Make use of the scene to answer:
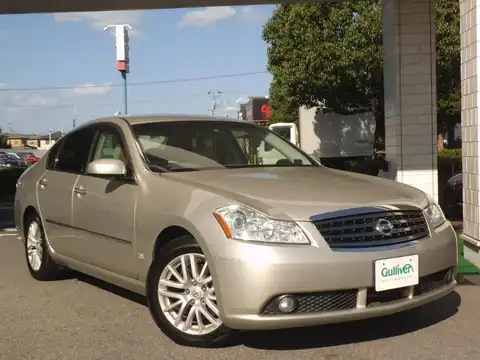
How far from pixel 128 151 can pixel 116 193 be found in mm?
347

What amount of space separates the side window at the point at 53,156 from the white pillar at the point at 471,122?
420 centimetres

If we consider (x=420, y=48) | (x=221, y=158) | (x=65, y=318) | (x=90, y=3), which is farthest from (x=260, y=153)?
(x=90, y=3)

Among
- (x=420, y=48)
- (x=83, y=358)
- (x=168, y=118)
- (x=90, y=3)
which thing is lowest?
(x=83, y=358)

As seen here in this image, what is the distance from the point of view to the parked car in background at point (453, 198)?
10.2 metres

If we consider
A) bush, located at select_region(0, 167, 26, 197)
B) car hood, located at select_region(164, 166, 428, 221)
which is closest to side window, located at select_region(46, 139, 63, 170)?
car hood, located at select_region(164, 166, 428, 221)

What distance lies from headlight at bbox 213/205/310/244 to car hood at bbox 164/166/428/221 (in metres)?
0.05

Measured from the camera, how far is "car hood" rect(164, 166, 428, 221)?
364 cm

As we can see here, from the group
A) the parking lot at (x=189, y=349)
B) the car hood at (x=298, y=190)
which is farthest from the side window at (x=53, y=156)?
the car hood at (x=298, y=190)

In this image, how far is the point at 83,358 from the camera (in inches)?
149

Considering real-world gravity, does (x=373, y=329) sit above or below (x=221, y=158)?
below

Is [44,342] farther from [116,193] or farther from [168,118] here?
[168,118]

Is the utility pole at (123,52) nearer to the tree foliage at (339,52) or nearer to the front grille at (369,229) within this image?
the tree foliage at (339,52)

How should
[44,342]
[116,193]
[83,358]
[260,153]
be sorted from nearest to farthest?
1. [83,358]
2. [44,342]
3. [116,193]
4. [260,153]

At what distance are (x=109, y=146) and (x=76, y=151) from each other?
66cm
